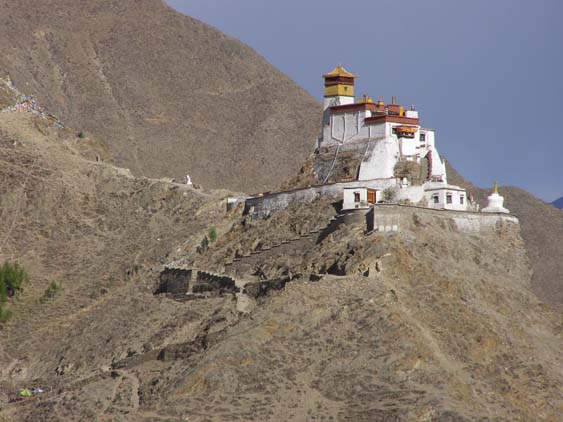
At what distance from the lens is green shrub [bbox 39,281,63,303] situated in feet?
385

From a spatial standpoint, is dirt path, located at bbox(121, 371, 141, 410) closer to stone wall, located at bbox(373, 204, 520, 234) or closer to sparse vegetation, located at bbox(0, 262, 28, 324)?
stone wall, located at bbox(373, 204, 520, 234)

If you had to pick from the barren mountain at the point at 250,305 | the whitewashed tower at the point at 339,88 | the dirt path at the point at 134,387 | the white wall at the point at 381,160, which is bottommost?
the dirt path at the point at 134,387

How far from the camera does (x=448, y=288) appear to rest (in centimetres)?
9431

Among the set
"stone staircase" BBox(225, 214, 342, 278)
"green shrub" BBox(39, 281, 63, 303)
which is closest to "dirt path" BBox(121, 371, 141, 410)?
"stone staircase" BBox(225, 214, 342, 278)

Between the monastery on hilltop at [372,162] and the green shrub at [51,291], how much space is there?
45.7 ft

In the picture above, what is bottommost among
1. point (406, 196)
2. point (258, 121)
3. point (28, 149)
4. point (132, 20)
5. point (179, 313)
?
point (179, 313)

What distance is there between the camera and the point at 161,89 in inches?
7092

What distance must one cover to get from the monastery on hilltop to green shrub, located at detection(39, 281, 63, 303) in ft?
45.7

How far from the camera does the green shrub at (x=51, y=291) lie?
11744 cm

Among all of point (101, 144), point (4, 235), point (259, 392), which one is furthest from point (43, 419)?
point (101, 144)

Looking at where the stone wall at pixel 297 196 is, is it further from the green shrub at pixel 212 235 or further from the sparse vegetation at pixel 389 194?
the green shrub at pixel 212 235

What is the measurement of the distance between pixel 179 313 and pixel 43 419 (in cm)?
1199

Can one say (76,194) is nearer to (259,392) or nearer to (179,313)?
(179,313)

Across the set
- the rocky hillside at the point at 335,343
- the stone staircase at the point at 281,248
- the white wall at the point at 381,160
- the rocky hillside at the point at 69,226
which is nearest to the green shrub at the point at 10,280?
the rocky hillside at the point at 69,226
